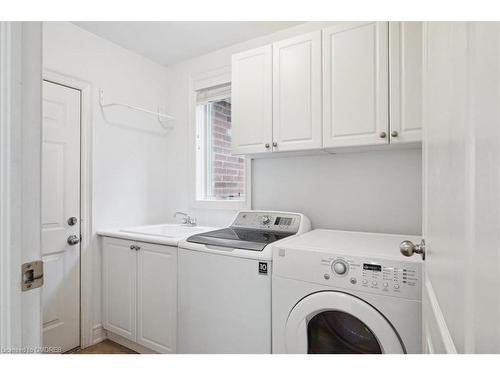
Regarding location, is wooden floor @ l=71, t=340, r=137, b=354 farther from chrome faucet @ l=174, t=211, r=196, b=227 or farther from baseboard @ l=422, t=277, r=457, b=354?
baseboard @ l=422, t=277, r=457, b=354

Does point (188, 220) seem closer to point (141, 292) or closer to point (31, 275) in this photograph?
point (141, 292)

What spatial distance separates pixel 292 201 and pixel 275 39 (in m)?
1.32

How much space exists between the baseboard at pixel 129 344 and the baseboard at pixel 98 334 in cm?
4

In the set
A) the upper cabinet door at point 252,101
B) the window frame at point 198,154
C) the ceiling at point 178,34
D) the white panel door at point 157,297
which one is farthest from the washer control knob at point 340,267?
the ceiling at point 178,34

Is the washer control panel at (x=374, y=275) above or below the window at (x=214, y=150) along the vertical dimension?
below

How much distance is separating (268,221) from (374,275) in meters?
0.95

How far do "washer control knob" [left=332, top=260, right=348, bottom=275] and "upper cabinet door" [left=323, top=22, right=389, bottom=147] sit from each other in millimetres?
719

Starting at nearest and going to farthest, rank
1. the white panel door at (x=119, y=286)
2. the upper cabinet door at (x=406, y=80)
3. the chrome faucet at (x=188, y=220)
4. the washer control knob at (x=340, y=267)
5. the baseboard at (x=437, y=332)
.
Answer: the baseboard at (x=437, y=332)
the washer control knob at (x=340, y=267)
the upper cabinet door at (x=406, y=80)
the white panel door at (x=119, y=286)
the chrome faucet at (x=188, y=220)

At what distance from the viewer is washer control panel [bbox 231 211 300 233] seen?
197cm

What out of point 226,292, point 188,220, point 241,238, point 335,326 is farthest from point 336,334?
point 188,220

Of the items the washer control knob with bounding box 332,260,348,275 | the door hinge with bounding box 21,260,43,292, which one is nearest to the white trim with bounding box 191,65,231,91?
the washer control knob with bounding box 332,260,348,275

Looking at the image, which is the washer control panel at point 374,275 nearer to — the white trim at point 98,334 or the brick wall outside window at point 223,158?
the brick wall outside window at point 223,158

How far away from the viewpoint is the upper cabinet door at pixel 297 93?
1773 millimetres
